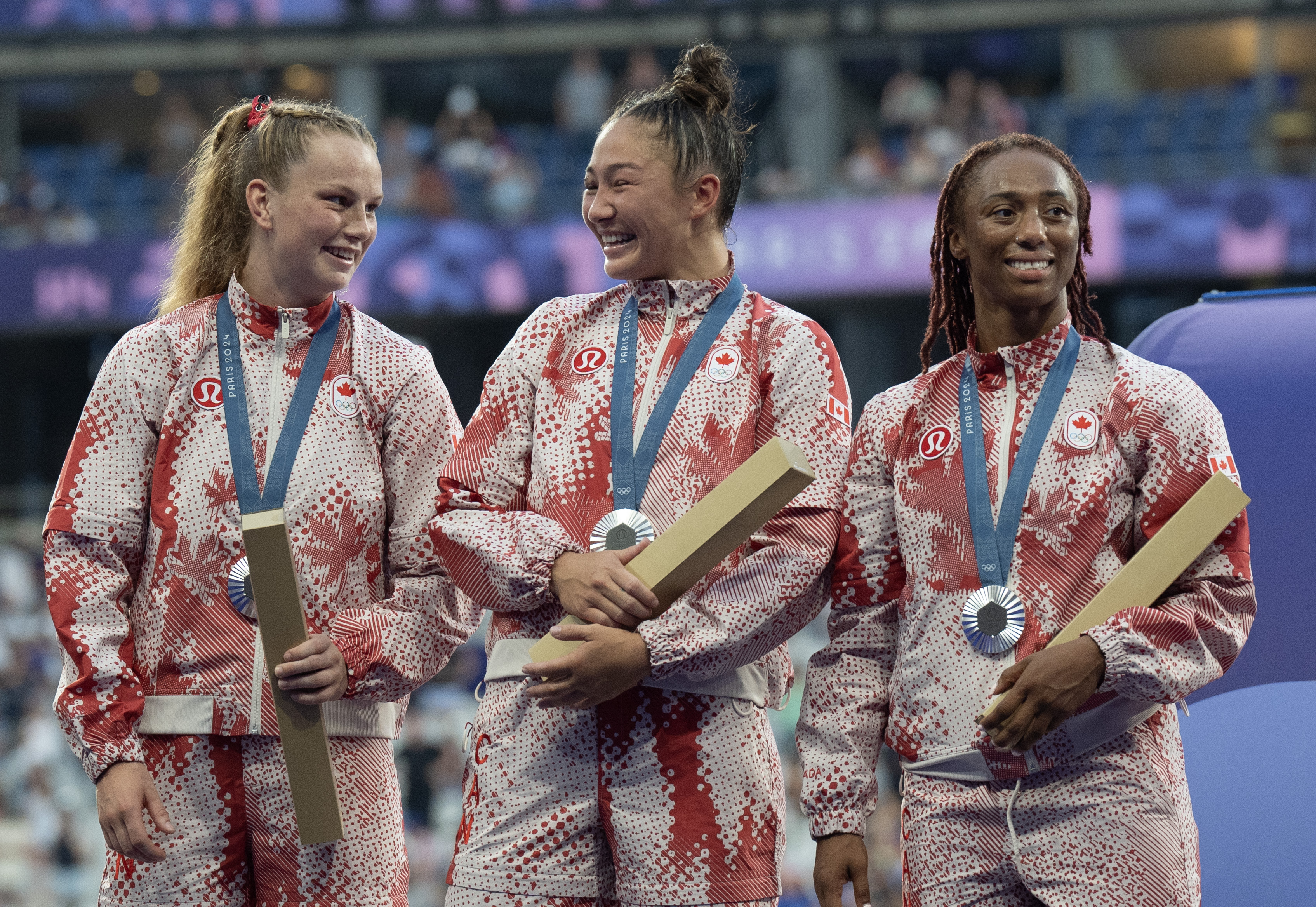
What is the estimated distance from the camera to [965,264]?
7.86 ft

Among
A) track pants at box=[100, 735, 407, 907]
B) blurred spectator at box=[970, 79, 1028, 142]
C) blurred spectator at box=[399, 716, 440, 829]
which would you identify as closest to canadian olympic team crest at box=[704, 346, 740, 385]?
track pants at box=[100, 735, 407, 907]

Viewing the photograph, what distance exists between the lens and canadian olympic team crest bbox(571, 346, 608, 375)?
222 centimetres

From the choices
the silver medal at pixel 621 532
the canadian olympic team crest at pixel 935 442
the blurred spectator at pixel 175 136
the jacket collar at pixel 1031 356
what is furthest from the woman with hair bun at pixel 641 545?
the blurred spectator at pixel 175 136

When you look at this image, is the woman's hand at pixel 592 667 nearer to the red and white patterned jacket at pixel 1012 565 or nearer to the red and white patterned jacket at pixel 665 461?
the red and white patterned jacket at pixel 665 461

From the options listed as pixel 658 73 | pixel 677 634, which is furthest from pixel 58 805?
pixel 658 73

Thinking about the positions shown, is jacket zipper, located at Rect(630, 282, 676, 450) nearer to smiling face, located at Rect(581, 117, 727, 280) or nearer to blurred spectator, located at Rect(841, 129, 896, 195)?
smiling face, located at Rect(581, 117, 727, 280)

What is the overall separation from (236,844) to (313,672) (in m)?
0.29

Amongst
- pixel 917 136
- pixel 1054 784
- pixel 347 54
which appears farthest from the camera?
pixel 347 54

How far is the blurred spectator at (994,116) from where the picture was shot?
469 inches

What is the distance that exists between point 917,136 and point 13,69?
28.6 feet

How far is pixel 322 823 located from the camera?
6.70 ft

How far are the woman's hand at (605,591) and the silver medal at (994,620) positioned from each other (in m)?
0.43

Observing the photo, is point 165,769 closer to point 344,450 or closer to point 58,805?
point 344,450

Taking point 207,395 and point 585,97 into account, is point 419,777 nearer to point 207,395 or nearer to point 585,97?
point 207,395
